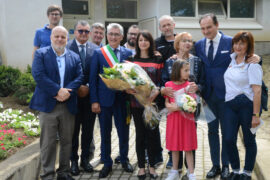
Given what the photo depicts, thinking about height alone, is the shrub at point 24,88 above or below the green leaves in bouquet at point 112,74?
below

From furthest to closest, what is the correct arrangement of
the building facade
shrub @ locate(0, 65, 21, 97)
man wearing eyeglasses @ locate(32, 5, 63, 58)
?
1. the building facade
2. shrub @ locate(0, 65, 21, 97)
3. man wearing eyeglasses @ locate(32, 5, 63, 58)

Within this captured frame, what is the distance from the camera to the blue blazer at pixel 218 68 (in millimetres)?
4344

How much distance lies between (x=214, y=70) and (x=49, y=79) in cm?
239

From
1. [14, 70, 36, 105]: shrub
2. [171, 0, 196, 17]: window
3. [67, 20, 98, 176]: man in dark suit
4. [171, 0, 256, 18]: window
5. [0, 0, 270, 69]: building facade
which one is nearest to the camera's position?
[67, 20, 98, 176]: man in dark suit

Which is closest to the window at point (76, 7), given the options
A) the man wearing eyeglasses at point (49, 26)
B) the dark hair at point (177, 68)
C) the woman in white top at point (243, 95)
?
the man wearing eyeglasses at point (49, 26)

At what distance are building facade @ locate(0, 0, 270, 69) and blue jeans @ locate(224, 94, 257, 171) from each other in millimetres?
7875

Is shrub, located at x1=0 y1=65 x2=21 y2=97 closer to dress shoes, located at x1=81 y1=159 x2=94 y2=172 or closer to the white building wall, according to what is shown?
the white building wall

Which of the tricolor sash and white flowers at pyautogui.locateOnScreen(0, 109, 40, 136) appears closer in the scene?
the tricolor sash

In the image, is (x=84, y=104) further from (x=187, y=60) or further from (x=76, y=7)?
(x=76, y=7)

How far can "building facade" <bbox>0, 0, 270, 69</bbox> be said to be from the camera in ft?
32.5

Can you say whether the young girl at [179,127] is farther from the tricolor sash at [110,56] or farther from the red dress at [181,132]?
the tricolor sash at [110,56]

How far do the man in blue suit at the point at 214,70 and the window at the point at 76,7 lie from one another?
28.3ft

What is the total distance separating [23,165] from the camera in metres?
4.37

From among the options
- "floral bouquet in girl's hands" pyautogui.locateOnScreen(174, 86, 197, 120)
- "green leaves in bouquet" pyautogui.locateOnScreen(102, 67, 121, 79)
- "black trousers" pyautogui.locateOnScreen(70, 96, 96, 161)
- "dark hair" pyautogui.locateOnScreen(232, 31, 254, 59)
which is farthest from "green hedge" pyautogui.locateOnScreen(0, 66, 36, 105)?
"dark hair" pyautogui.locateOnScreen(232, 31, 254, 59)
